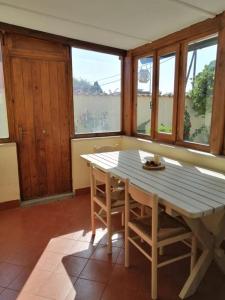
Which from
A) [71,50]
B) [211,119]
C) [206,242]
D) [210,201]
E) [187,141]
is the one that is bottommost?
[206,242]

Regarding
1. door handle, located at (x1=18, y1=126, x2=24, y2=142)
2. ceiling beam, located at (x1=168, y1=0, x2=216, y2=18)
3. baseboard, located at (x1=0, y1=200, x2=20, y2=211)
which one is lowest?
baseboard, located at (x1=0, y1=200, x2=20, y2=211)

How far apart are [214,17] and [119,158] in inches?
69.1

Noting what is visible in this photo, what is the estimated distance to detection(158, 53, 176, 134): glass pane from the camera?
2930 millimetres

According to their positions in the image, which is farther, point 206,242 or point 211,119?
point 211,119

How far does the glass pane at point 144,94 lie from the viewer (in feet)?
11.0

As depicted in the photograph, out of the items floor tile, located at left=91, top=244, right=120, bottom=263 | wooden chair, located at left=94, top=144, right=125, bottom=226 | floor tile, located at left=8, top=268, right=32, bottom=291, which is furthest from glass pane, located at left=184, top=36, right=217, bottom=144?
floor tile, located at left=8, top=268, right=32, bottom=291

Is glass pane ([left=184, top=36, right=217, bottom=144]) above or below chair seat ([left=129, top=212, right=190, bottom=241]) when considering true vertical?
above

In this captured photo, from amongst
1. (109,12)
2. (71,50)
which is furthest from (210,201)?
(71,50)

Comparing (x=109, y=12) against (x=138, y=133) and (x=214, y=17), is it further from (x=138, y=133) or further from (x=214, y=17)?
(x=138, y=133)

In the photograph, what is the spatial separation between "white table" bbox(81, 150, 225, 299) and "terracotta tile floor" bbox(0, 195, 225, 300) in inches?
8.4

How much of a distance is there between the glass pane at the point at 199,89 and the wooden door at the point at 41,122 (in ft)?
5.73

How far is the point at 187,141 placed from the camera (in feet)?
9.12

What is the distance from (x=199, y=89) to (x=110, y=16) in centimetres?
127

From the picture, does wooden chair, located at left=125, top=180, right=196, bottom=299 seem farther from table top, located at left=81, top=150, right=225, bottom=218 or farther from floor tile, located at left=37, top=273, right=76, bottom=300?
floor tile, located at left=37, top=273, right=76, bottom=300
